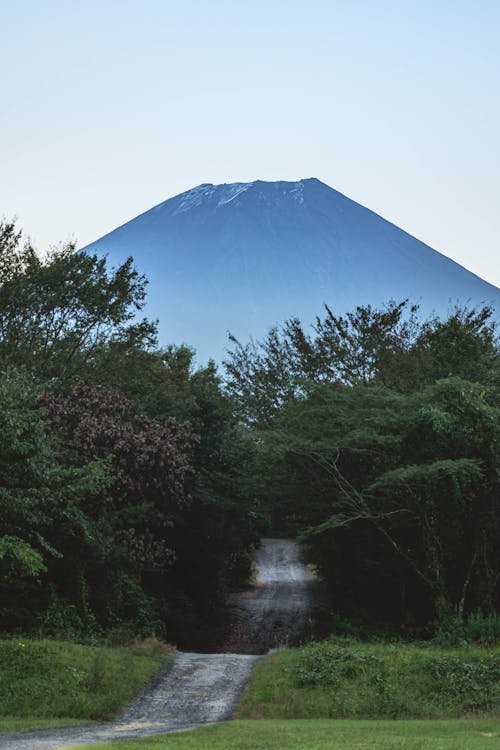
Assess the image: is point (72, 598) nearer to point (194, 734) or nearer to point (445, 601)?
point (445, 601)

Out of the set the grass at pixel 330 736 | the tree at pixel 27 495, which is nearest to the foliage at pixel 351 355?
the tree at pixel 27 495

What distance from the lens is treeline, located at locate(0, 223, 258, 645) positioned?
2211 cm

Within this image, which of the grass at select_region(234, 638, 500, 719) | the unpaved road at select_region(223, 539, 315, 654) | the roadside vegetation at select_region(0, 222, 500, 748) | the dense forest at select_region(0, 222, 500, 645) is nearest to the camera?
the grass at select_region(234, 638, 500, 719)

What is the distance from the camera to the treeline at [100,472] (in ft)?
72.5

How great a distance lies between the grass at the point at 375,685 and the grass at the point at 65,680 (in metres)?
2.59

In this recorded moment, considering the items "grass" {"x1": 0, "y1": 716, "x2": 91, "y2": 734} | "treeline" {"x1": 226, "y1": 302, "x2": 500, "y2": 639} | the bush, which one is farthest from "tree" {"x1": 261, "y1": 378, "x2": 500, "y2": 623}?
"grass" {"x1": 0, "y1": 716, "x2": 91, "y2": 734}

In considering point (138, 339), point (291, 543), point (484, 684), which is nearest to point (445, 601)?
point (484, 684)

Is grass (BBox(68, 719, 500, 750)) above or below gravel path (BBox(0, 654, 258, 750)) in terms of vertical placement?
above

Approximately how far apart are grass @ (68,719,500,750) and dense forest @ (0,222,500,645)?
6173 millimetres

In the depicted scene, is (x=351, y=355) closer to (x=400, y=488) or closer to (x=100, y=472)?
(x=400, y=488)

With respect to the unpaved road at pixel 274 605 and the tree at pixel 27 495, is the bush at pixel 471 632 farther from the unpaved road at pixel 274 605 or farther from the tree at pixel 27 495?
the tree at pixel 27 495

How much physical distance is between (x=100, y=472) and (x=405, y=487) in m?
10.7

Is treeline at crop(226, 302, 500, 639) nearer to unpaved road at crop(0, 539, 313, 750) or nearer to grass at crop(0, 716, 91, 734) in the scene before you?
unpaved road at crop(0, 539, 313, 750)

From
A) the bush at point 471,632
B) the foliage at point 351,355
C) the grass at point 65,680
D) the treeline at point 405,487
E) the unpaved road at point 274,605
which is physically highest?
the foliage at point 351,355
